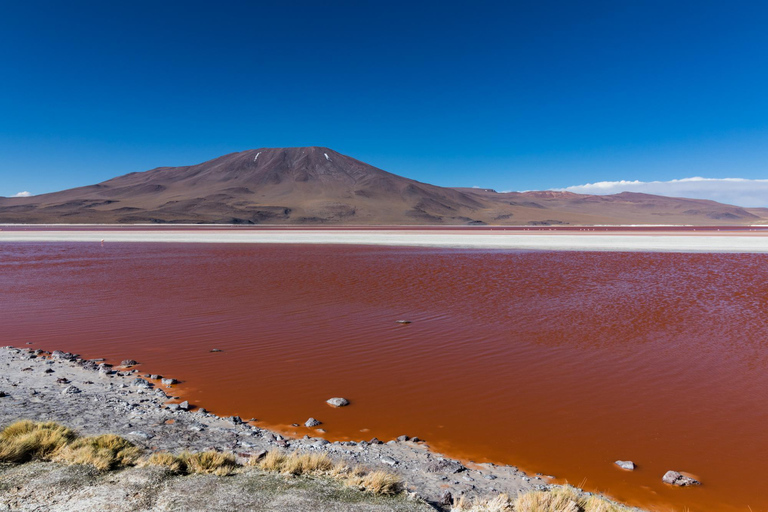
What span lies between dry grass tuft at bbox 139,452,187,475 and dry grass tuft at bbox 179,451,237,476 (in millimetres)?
40

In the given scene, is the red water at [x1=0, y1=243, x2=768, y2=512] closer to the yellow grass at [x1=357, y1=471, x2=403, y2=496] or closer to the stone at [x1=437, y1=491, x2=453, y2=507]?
the stone at [x1=437, y1=491, x2=453, y2=507]

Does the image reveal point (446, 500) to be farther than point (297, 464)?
No

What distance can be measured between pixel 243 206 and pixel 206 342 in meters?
157

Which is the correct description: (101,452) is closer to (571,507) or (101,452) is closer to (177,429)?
(177,429)

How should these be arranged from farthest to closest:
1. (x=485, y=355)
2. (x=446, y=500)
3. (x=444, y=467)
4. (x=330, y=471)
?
(x=485, y=355)
(x=444, y=467)
(x=330, y=471)
(x=446, y=500)

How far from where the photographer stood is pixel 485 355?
8.99 meters

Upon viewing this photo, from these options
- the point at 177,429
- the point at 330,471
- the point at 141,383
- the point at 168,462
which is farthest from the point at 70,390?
the point at 330,471

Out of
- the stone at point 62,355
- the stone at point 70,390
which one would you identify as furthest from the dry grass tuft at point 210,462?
the stone at point 62,355

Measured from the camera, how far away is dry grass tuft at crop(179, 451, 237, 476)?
4465mm

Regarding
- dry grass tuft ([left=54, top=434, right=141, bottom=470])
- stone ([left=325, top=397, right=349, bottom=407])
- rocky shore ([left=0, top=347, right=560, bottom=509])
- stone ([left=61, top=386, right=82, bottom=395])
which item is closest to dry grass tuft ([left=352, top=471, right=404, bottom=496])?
rocky shore ([left=0, top=347, right=560, bottom=509])

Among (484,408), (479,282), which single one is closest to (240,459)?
(484,408)

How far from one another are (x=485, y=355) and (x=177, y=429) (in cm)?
536

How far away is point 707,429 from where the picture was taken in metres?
5.95

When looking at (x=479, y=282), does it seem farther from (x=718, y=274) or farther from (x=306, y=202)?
(x=306, y=202)
